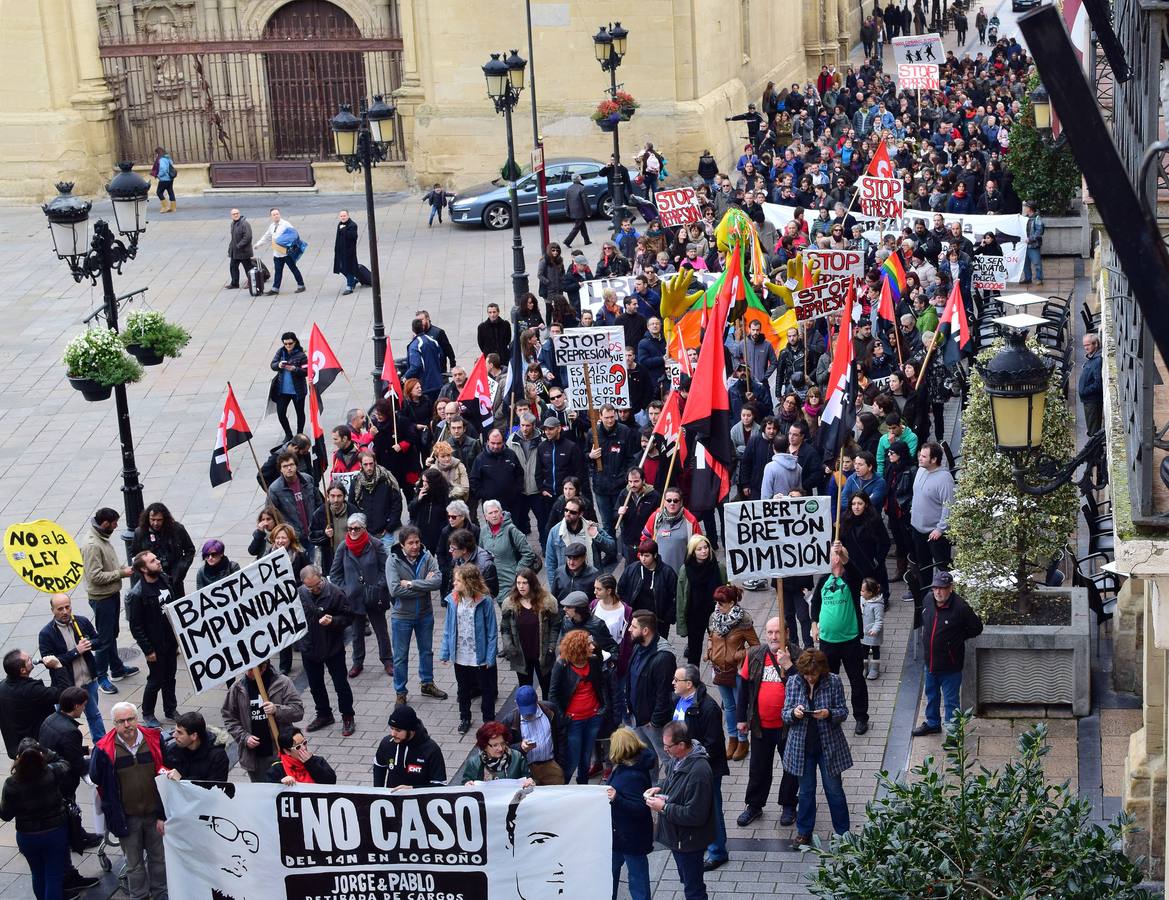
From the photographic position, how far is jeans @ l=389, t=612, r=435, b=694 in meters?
13.6

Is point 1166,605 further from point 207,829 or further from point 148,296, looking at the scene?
point 148,296

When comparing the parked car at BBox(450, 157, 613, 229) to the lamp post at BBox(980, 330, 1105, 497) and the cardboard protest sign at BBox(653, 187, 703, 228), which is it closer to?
the cardboard protest sign at BBox(653, 187, 703, 228)

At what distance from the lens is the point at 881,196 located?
79.1 feet

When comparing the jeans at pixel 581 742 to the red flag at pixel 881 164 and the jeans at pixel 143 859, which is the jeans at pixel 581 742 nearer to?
the jeans at pixel 143 859

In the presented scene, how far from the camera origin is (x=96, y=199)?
129ft

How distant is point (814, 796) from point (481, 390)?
803 cm

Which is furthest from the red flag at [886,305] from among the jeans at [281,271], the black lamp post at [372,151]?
the jeans at [281,271]

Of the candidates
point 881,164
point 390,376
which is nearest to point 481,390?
point 390,376

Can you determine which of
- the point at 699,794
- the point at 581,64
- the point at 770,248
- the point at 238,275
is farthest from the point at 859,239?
the point at 699,794

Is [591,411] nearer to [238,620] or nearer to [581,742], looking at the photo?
[581,742]

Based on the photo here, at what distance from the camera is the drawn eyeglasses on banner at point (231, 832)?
32.9 feet

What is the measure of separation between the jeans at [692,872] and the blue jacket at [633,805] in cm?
20

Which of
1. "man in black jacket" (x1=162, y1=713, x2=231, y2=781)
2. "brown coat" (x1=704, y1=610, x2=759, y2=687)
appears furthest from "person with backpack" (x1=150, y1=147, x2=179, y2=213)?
"man in black jacket" (x1=162, y1=713, x2=231, y2=781)

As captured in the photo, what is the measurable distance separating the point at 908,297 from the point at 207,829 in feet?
43.8
